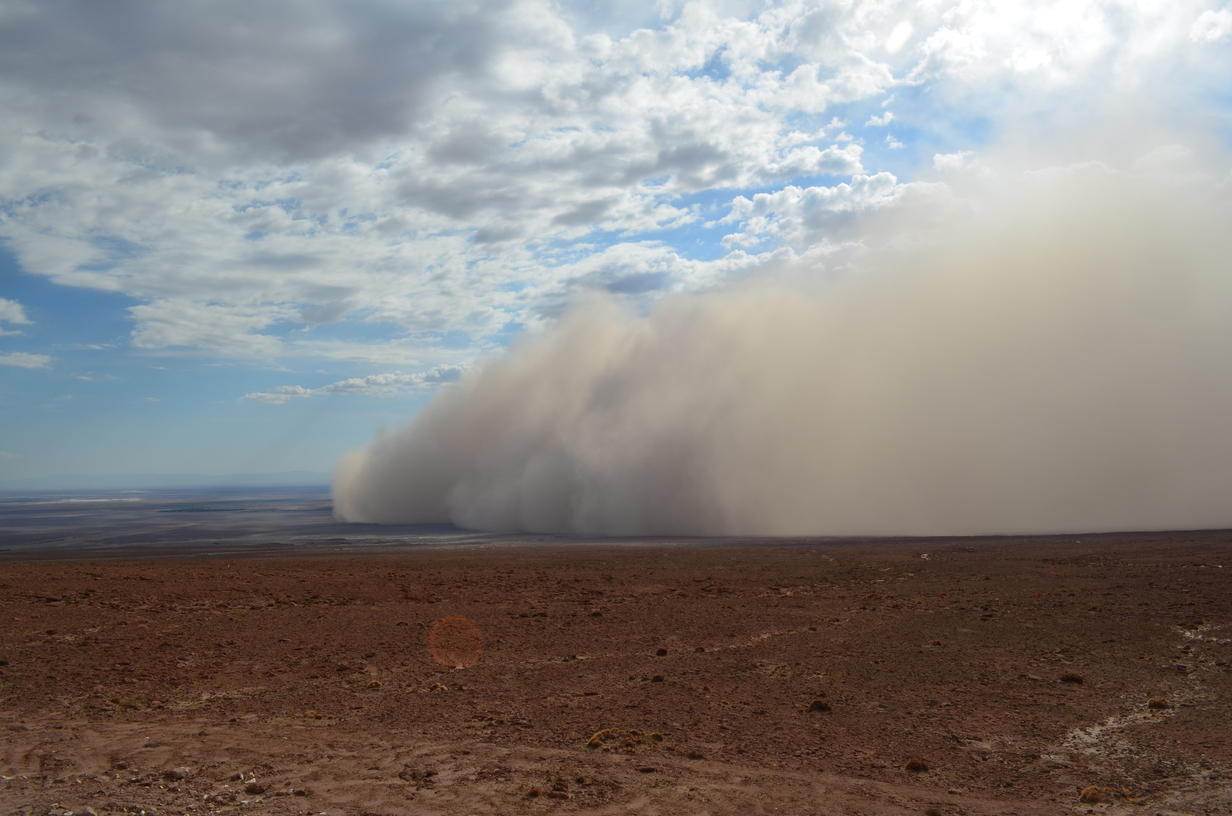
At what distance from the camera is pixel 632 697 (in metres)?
10.3

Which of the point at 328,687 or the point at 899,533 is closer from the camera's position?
→ the point at 328,687

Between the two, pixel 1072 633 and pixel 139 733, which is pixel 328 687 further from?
pixel 1072 633

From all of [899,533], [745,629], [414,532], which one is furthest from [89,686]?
[414,532]

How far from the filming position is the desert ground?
690 cm

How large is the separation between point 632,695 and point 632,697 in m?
0.10

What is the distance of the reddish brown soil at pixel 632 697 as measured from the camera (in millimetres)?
6898

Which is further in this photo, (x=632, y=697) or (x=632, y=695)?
(x=632, y=695)

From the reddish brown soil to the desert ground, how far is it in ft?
0.16

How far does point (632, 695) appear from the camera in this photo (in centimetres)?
1043

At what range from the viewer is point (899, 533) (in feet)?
124

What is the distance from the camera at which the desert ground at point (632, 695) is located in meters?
6.90

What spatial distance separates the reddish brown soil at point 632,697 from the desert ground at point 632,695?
0.16 feet

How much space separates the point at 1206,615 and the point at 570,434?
3930 centimetres

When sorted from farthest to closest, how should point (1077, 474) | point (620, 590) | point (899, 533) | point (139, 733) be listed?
point (1077, 474) → point (899, 533) → point (620, 590) → point (139, 733)
